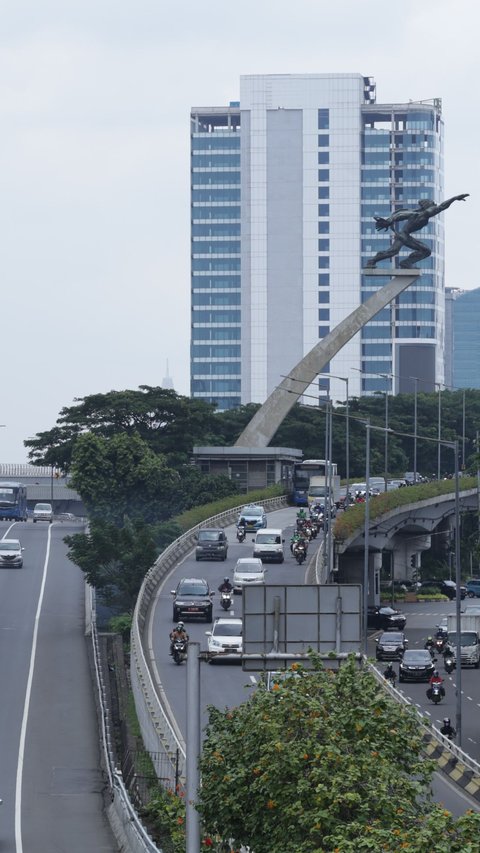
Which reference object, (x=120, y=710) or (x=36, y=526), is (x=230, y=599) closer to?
(x=120, y=710)

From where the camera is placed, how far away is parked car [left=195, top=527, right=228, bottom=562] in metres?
85.3

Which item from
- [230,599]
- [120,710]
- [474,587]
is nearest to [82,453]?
[474,587]

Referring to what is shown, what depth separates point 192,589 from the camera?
66125mm

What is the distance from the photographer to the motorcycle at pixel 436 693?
5722 centimetres

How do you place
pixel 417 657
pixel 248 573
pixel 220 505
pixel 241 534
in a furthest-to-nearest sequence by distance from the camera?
pixel 220 505
pixel 241 534
pixel 248 573
pixel 417 657

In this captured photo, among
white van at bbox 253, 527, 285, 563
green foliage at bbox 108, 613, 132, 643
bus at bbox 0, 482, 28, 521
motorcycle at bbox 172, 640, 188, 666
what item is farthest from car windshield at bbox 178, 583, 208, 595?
bus at bbox 0, 482, 28, 521

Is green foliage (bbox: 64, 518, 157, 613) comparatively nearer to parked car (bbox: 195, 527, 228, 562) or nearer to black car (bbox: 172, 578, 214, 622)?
black car (bbox: 172, 578, 214, 622)

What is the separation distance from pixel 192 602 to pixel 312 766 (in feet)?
140

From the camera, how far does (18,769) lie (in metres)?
45.7

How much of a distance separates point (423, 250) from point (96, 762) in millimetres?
77630

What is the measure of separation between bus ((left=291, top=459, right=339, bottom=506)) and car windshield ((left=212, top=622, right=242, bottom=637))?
60.5 m

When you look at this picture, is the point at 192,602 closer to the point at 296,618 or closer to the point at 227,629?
the point at 227,629

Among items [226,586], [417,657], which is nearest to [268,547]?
[226,586]

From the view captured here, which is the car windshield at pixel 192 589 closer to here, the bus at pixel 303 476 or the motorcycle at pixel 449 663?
the motorcycle at pixel 449 663
